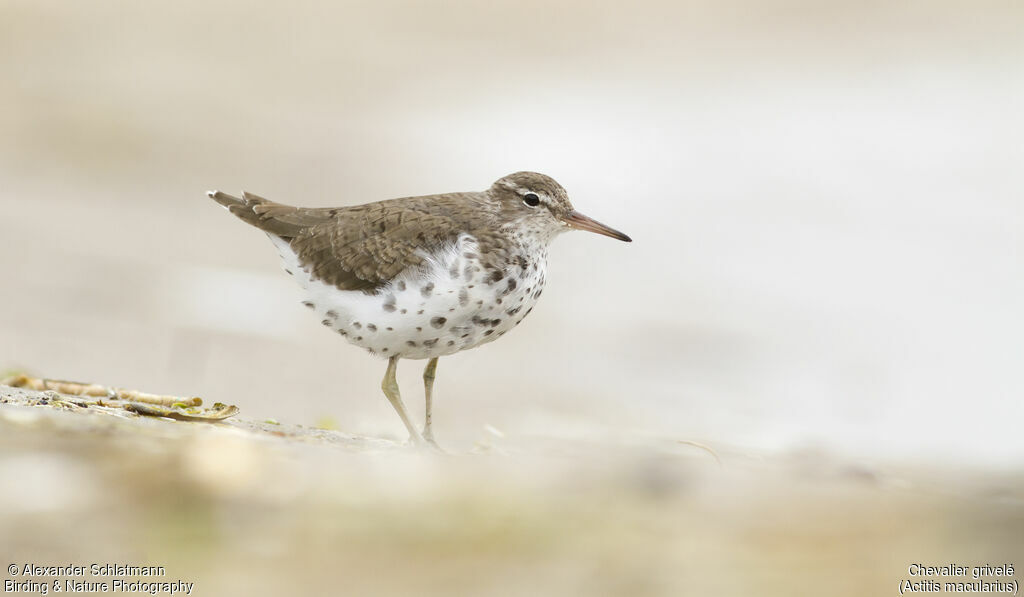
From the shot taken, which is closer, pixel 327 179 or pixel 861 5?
pixel 327 179

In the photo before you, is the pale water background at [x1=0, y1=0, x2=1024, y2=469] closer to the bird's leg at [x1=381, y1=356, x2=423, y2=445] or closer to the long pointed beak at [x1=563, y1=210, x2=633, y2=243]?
the bird's leg at [x1=381, y1=356, x2=423, y2=445]

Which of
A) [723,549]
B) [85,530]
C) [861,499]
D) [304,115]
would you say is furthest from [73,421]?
[304,115]

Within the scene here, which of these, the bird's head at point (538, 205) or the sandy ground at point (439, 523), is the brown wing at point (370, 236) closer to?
the bird's head at point (538, 205)

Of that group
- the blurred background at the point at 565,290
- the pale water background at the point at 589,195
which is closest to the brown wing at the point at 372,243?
the blurred background at the point at 565,290

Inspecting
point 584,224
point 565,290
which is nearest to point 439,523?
point 584,224

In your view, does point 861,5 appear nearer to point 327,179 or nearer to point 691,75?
point 691,75

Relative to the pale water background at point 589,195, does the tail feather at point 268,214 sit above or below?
below

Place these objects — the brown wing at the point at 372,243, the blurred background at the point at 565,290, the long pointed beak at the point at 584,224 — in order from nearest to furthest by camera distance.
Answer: the blurred background at the point at 565,290
the brown wing at the point at 372,243
the long pointed beak at the point at 584,224

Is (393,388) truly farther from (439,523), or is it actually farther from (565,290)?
(565,290)
